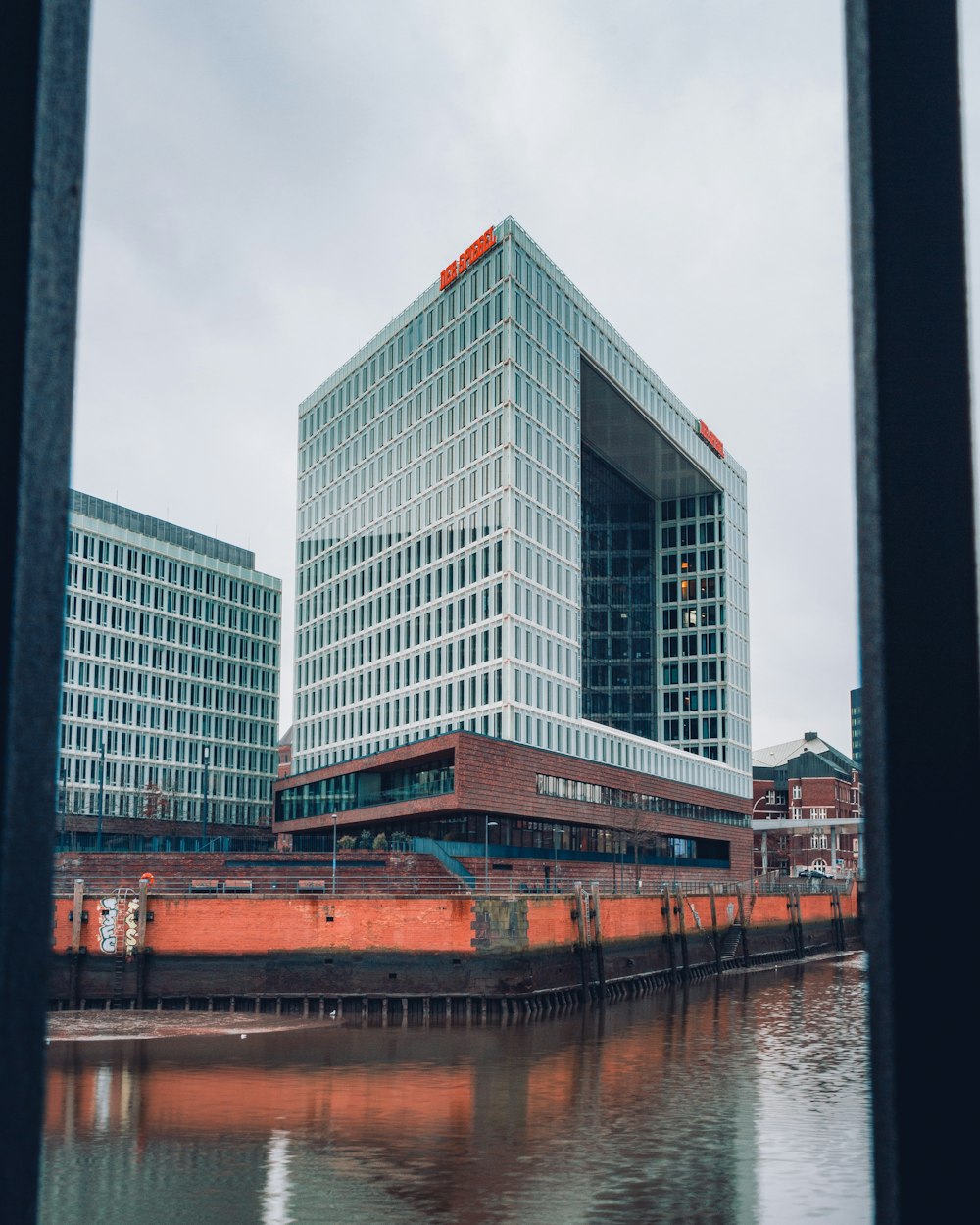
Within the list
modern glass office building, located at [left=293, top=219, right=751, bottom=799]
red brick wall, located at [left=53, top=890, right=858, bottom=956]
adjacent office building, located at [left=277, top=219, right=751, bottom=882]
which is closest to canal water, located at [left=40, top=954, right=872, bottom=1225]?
red brick wall, located at [left=53, top=890, right=858, bottom=956]

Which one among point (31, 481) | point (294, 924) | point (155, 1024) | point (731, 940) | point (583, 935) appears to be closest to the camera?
point (31, 481)

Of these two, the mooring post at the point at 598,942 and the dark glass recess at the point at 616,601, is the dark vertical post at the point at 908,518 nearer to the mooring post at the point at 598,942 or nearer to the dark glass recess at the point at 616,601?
the mooring post at the point at 598,942

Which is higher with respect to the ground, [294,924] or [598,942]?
[294,924]

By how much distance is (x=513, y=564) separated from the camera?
88.4 meters

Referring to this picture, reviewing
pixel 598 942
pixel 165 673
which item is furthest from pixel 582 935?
pixel 165 673

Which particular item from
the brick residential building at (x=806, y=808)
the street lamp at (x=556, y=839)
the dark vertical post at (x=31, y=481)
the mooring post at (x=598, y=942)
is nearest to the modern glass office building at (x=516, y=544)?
the street lamp at (x=556, y=839)

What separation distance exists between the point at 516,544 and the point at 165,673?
77.7 m

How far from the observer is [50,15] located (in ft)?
8.78

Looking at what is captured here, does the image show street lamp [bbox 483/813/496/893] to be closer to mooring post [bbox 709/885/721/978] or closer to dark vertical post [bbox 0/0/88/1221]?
mooring post [bbox 709/885/721/978]

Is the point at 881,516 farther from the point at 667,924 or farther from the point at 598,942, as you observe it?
the point at 667,924

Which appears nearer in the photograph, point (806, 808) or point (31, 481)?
point (31, 481)

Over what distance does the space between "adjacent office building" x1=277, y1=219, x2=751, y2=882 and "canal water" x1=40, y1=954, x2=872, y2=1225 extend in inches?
1458

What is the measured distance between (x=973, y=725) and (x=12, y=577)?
1781 millimetres

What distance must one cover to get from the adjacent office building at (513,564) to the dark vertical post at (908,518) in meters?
81.6
